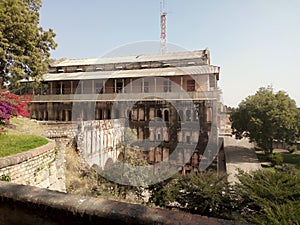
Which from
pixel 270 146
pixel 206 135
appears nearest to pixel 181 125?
pixel 206 135

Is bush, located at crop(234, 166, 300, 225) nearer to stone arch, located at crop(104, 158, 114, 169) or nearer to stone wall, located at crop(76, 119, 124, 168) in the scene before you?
stone arch, located at crop(104, 158, 114, 169)

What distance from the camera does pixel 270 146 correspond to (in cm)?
2195

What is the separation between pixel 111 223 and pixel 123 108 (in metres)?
19.2

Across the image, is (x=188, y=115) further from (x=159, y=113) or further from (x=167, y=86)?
(x=167, y=86)

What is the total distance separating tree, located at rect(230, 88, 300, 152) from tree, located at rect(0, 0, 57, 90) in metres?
19.8

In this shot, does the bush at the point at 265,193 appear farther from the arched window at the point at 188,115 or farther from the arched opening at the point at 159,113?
the arched opening at the point at 159,113

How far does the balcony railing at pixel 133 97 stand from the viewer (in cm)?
1916

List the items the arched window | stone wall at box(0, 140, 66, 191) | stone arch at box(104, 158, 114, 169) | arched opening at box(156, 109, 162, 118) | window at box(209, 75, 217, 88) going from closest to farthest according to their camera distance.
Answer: stone wall at box(0, 140, 66, 191) → stone arch at box(104, 158, 114, 169) → the arched window → arched opening at box(156, 109, 162, 118) → window at box(209, 75, 217, 88)

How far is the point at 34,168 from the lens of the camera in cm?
730

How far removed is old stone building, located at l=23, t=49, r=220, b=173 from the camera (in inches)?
761

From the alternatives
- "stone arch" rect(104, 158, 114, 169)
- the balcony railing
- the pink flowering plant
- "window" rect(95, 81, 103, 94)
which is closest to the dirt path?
the balcony railing

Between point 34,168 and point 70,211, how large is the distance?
589cm

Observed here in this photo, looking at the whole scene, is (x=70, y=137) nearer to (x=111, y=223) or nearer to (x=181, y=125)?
(x=181, y=125)

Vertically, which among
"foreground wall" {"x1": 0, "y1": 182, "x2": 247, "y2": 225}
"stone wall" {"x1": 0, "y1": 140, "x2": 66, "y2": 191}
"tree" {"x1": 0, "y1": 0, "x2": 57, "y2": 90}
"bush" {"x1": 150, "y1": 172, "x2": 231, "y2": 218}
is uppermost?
"tree" {"x1": 0, "y1": 0, "x2": 57, "y2": 90}
